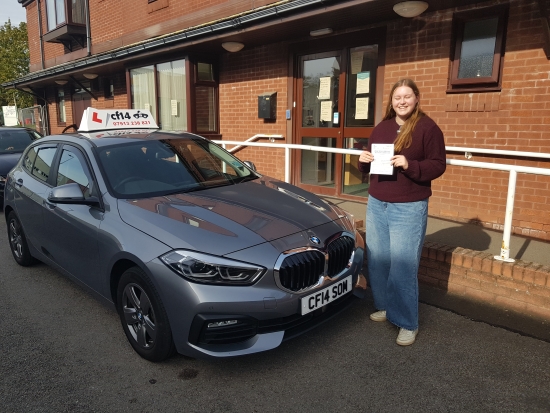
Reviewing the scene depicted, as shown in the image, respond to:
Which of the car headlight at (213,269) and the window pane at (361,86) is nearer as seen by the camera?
the car headlight at (213,269)

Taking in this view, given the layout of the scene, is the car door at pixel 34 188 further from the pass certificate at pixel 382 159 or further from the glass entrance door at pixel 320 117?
the glass entrance door at pixel 320 117

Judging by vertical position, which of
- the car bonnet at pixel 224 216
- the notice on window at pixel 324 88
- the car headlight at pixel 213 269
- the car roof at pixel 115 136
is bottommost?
the car headlight at pixel 213 269

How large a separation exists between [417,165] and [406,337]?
1.26 m

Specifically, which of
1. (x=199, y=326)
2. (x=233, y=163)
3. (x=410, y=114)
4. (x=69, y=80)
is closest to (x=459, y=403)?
(x=199, y=326)

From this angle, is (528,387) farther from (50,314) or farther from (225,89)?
(225,89)

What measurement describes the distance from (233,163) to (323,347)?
78.0 inches

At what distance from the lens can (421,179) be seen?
288 centimetres

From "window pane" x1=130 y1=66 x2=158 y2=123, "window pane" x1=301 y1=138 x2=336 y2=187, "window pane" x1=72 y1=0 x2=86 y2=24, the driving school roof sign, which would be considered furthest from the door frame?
"window pane" x1=72 y1=0 x2=86 y2=24

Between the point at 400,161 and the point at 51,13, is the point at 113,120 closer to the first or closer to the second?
the point at 400,161

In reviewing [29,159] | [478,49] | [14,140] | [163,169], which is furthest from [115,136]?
[14,140]

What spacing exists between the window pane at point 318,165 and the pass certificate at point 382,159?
458 cm

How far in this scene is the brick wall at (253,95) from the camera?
26.5 ft

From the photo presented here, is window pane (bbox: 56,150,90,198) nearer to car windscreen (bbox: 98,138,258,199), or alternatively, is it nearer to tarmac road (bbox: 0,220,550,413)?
car windscreen (bbox: 98,138,258,199)

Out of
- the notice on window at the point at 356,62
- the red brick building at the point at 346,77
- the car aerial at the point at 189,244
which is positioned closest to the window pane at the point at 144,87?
the red brick building at the point at 346,77
